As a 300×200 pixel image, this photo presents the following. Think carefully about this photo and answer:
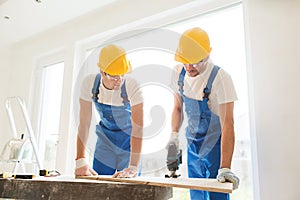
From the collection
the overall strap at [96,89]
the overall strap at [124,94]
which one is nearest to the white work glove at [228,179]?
the overall strap at [124,94]

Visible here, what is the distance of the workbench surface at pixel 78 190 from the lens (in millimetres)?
906

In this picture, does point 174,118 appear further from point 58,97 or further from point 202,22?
point 58,97

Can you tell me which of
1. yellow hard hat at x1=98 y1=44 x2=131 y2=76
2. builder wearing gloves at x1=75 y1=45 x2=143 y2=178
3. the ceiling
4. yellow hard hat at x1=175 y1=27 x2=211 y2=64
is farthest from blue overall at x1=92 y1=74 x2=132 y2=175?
the ceiling

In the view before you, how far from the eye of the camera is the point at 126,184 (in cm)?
93

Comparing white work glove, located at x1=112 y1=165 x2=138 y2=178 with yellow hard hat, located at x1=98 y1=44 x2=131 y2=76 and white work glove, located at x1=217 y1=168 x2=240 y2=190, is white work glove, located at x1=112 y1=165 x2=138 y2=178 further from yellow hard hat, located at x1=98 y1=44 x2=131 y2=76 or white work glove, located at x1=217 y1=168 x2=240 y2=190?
yellow hard hat, located at x1=98 y1=44 x2=131 y2=76

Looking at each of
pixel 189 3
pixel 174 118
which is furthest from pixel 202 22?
pixel 174 118

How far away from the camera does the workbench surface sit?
0.91 meters

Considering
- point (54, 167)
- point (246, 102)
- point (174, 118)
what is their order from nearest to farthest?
point (174, 118) < point (246, 102) < point (54, 167)

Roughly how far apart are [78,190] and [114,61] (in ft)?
2.22

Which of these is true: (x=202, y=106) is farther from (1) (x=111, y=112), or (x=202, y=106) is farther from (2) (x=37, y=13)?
(2) (x=37, y=13)

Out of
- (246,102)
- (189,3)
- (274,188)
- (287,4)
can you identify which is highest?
(189,3)

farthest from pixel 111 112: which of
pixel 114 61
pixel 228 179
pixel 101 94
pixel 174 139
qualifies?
pixel 228 179

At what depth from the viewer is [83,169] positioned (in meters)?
1.32

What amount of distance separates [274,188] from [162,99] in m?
0.76
